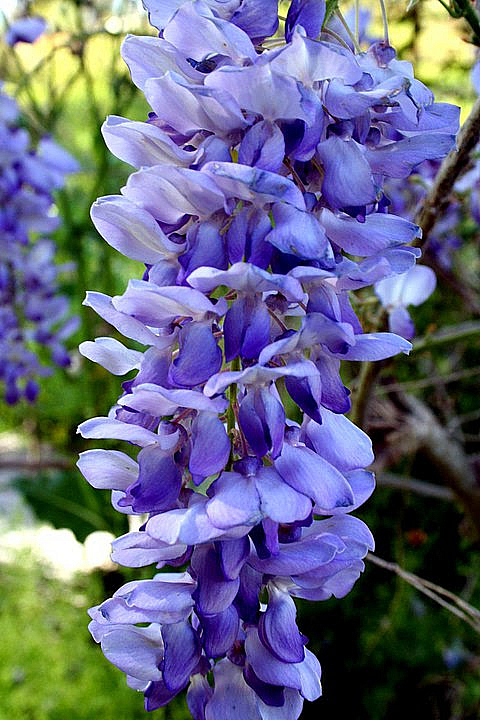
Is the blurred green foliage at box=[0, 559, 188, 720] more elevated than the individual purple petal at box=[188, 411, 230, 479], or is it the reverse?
the individual purple petal at box=[188, 411, 230, 479]

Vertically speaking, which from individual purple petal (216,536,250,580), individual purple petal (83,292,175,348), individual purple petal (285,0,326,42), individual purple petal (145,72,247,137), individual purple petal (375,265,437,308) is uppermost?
individual purple petal (285,0,326,42)

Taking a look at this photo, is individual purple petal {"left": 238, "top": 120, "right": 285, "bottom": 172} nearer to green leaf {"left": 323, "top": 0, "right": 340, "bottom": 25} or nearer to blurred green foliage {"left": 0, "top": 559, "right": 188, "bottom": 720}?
green leaf {"left": 323, "top": 0, "right": 340, "bottom": 25}

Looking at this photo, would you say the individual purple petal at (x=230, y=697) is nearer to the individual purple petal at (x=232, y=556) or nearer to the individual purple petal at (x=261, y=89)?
the individual purple petal at (x=232, y=556)

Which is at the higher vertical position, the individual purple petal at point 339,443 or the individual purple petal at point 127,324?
the individual purple petal at point 127,324

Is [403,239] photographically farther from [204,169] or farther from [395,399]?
[395,399]

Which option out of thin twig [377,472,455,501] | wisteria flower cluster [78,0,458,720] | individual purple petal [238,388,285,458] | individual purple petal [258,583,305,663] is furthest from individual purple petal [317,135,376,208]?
thin twig [377,472,455,501]

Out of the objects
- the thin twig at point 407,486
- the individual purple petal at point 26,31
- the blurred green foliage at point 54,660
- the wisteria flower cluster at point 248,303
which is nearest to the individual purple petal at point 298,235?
the wisteria flower cluster at point 248,303

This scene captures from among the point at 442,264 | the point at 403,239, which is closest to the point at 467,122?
the point at 403,239
